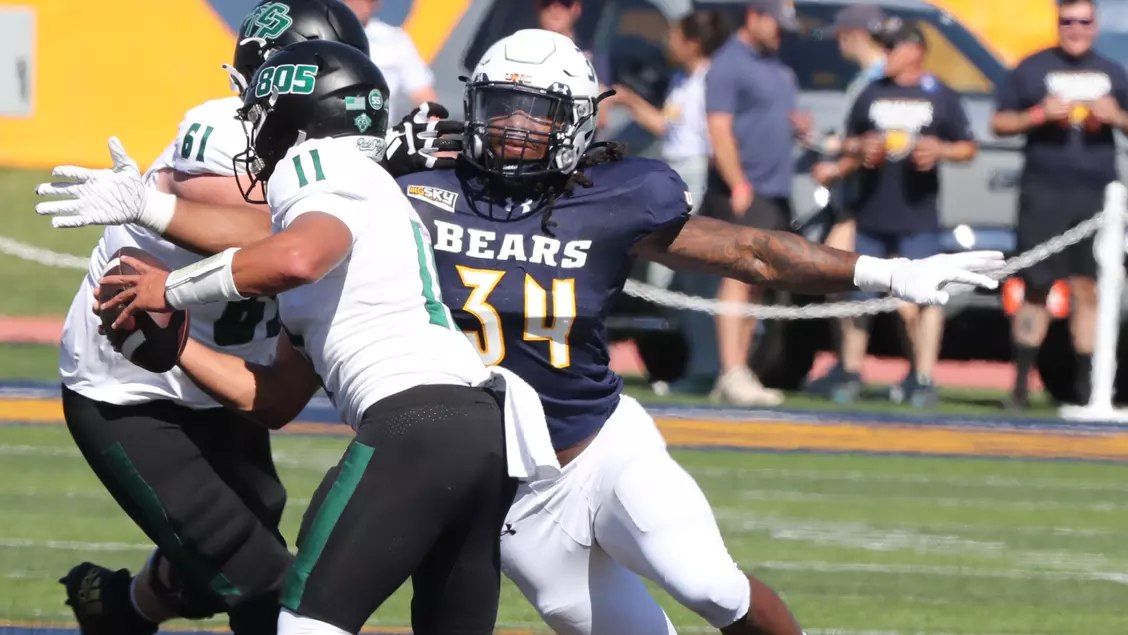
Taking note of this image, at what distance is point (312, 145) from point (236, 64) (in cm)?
87

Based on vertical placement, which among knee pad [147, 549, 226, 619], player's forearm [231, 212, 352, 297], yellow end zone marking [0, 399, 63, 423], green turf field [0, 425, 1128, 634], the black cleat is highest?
player's forearm [231, 212, 352, 297]

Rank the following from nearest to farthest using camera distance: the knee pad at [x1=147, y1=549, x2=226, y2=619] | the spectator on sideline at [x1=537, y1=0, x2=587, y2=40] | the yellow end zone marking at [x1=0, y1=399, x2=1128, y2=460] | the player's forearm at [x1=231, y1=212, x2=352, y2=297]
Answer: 1. the player's forearm at [x1=231, y1=212, x2=352, y2=297]
2. the knee pad at [x1=147, y1=549, x2=226, y2=619]
3. the yellow end zone marking at [x1=0, y1=399, x2=1128, y2=460]
4. the spectator on sideline at [x1=537, y1=0, x2=587, y2=40]

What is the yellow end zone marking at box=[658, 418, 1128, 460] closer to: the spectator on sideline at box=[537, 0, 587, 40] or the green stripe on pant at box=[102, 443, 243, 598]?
the spectator on sideline at box=[537, 0, 587, 40]

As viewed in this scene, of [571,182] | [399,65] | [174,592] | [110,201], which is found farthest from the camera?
[399,65]

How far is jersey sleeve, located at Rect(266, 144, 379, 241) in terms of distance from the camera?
3.89 m

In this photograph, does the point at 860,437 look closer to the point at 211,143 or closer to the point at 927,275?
the point at 927,275

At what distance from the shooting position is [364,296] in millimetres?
3953

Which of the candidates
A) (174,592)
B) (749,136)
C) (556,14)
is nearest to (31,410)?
(556,14)

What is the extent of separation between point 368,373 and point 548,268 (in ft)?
2.31

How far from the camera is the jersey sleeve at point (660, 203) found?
15.1 feet

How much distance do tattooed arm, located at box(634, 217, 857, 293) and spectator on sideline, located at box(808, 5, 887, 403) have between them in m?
6.00

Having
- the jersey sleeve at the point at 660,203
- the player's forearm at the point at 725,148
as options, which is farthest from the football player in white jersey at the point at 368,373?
the player's forearm at the point at 725,148

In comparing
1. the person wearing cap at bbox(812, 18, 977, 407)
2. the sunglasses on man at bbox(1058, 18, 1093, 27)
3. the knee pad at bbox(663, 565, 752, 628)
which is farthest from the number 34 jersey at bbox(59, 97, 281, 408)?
the sunglasses on man at bbox(1058, 18, 1093, 27)

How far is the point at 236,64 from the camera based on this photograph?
15.8 ft
